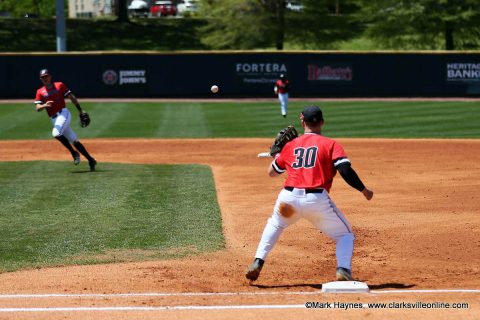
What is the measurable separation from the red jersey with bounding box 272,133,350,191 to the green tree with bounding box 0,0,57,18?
68487mm

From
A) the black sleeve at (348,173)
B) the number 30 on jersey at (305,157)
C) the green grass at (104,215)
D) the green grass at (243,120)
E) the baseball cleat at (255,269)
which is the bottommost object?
the green grass at (243,120)

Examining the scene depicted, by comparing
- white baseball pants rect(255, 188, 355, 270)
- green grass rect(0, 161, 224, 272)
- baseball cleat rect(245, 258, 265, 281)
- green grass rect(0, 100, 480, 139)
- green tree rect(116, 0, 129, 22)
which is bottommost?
green grass rect(0, 100, 480, 139)

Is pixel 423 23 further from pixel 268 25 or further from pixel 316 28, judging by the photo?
pixel 268 25

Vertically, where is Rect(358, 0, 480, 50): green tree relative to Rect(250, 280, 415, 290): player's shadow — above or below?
below

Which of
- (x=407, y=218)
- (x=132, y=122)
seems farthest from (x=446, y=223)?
(x=132, y=122)

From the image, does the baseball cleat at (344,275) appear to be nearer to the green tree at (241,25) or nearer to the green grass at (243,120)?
the green grass at (243,120)

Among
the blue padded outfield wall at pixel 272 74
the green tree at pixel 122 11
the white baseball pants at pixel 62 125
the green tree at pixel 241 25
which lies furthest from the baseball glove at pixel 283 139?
the green tree at pixel 122 11

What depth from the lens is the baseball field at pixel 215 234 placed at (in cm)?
799

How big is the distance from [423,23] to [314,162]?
5338cm

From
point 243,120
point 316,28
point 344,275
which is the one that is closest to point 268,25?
point 316,28

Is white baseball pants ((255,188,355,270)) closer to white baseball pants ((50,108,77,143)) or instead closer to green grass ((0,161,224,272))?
green grass ((0,161,224,272))

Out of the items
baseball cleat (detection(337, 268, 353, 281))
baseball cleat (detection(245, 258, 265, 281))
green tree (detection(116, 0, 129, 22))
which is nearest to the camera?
baseball cleat (detection(337, 268, 353, 281))

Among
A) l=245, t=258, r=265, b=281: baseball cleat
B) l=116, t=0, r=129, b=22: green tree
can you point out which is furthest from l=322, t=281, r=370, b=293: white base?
l=116, t=0, r=129, b=22: green tree

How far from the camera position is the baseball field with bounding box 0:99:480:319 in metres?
7.99
